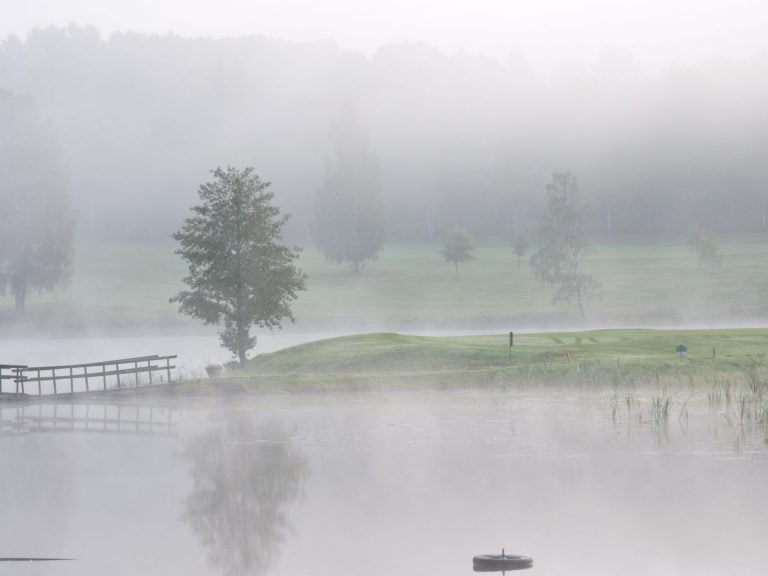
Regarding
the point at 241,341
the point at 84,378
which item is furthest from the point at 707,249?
the point at 84,378

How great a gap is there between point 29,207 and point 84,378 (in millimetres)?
55849

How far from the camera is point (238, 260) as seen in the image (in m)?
57.7

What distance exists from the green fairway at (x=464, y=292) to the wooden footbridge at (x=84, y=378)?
150 ft

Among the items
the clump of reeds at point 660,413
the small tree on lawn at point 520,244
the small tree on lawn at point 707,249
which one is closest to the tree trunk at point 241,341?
the clump of reeds at point 660,413

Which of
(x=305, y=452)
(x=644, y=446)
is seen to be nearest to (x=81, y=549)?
(x=305, y=452)

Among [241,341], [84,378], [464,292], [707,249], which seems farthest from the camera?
[464,292]

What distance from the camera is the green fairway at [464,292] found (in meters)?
112

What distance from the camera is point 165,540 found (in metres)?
21.1

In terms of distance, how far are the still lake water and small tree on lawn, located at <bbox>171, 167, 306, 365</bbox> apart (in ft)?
56.3

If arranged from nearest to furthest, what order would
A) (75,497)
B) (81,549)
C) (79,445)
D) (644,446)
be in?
(81,549) < (75,497) < (644,446) < (79,445)

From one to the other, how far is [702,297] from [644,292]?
748cm

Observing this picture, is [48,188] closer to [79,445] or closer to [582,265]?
[582,265]

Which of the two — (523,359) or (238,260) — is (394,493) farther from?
(238,260)

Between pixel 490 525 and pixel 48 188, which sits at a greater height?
pixel 48 188
